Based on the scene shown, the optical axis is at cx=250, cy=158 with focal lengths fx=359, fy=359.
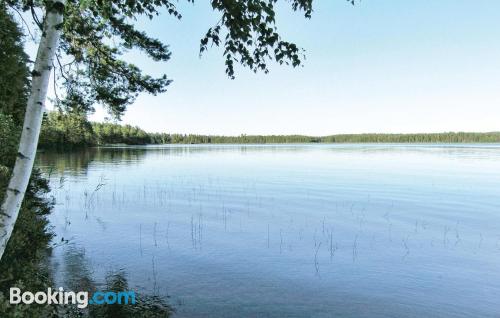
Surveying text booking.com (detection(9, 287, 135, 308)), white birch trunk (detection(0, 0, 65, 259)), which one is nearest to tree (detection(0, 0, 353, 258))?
white birch trunk (detection(0, 0, 65, 259))

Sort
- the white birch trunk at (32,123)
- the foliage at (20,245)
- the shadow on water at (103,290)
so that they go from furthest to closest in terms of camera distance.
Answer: the shadow on water at (103,290) → the foliage at (20,245) → the white birch trunk at (32,123)

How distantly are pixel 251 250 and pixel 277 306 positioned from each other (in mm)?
5813

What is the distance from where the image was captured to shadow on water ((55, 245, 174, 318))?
9727 millimetres

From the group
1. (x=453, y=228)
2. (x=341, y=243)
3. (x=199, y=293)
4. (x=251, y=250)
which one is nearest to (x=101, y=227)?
(x=251, y=250)

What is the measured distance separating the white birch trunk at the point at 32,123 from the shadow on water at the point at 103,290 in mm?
5204

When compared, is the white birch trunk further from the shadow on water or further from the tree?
the shadow on water

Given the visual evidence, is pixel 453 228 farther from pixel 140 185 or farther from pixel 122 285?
pixel 140 185

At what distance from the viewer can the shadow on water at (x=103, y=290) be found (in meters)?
9.73

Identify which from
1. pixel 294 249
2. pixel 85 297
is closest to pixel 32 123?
pixel 85 297

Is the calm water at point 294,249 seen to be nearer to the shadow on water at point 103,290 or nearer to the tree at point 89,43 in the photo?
the shadow on water at point 103,290

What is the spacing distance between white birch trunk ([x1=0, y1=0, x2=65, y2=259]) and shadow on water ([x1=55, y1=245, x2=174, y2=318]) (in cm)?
520

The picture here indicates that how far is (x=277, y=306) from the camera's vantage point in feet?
35.8

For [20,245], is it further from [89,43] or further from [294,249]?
[294,249]

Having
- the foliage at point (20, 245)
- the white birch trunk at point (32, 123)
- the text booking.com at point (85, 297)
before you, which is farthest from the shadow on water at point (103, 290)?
the white birch trunk at point (32, 123)
